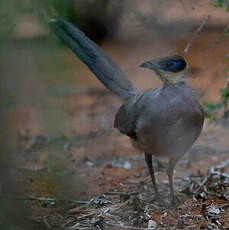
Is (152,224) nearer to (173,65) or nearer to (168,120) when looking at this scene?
(168,120)

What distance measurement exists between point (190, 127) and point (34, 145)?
317cm

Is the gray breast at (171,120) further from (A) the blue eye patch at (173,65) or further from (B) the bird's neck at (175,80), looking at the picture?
(A) the blue eye patch at (173,65)

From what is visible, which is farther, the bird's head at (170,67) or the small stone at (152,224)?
the bird's head at (170,67)

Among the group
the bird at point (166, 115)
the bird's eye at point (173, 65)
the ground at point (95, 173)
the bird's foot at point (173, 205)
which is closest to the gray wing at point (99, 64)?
the ground at point (95, 173)

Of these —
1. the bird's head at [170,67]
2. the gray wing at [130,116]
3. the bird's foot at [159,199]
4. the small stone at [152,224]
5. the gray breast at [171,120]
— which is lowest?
the bird's foot at [159,199]

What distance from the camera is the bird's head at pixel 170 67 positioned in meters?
3.97

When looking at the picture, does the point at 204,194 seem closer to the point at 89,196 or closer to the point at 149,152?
the point at 149,152

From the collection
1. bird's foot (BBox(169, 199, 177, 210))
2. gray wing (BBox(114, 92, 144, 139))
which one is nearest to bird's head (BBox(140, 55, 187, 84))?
gray wing (BBox(114, 92, 144, 139))

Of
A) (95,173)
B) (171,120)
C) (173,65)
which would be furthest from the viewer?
(95,173)

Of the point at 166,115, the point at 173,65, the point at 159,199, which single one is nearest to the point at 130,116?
the point at 166,115

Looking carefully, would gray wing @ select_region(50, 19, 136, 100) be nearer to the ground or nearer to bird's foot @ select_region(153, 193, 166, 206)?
the ground

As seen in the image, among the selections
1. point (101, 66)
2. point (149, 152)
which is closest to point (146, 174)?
point (149, 152)

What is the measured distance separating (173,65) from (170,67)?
32 millimetres

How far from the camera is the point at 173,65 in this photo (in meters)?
3.98
